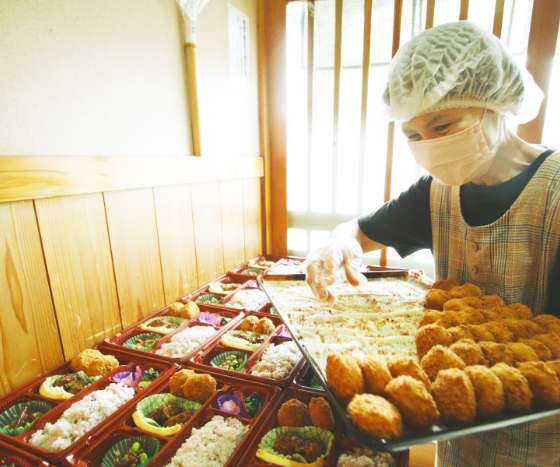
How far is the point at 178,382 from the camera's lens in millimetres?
1354

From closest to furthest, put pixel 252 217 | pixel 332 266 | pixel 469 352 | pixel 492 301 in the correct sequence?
pixel 469 352 → pixel 492 301 → pixel 332 266 → pixel 252 217

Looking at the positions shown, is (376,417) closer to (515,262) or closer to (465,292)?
(465,292)

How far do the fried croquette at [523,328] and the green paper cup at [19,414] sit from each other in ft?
5.67

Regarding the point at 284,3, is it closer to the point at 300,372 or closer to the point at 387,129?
the point at 387,129

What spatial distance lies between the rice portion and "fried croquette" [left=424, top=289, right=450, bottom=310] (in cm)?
90

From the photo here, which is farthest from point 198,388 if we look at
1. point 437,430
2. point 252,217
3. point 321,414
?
point 252,217

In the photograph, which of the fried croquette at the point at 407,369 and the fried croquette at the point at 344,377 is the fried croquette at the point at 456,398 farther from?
the fried croquette at the point at 344,377

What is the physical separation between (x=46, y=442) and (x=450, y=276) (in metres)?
1.83

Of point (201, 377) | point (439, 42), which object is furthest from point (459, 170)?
point (201, 377)

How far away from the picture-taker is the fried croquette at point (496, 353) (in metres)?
1.01

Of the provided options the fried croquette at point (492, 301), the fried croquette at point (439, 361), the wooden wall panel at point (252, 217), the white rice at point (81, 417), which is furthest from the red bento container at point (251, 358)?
the wooden wall panel at point (252, 217)

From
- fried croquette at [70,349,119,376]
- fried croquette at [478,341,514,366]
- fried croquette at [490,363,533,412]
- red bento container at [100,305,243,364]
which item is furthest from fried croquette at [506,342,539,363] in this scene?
fried croquette at [70,349,119,376]

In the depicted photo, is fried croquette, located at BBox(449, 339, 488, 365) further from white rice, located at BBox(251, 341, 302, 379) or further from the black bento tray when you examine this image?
white rice, located at BBox(251, 341, 302, 379)

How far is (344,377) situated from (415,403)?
0.61 feet
